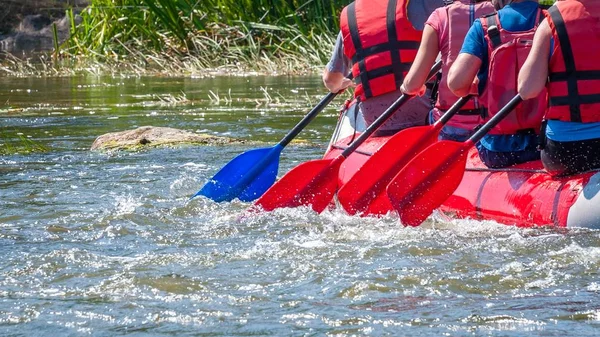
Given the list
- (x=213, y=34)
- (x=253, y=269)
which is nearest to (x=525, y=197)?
(x=253, y=269)

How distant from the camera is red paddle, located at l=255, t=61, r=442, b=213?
19.1ft

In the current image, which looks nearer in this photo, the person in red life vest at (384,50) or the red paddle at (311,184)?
the red paddle at (311,184)

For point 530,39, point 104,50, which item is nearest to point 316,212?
point 530,39

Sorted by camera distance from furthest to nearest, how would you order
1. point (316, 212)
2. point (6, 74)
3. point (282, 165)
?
point (6, 74), point (282, 165), point (316, 212)

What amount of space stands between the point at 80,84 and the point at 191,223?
27.4 ft

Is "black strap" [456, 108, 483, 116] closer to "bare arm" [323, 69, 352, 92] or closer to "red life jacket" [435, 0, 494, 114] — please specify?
"red life jacket" [435, 0, 494, 114]

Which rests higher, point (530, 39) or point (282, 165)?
point (530, 39)

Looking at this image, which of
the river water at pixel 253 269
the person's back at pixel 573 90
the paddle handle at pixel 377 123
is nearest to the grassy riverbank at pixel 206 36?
the river water at pixel 253 269

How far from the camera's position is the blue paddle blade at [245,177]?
20.5 ft

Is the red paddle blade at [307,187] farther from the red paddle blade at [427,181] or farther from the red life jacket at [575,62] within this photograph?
the red life jacket at [575,62]

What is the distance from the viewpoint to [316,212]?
5766 millimetres

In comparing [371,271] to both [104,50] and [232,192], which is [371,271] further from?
[104,50]

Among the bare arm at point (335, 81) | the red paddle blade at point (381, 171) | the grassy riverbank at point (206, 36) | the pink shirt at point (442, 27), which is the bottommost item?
the grassy riverbank at point (206, 36)

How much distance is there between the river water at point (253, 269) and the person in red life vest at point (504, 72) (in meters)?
0.39
